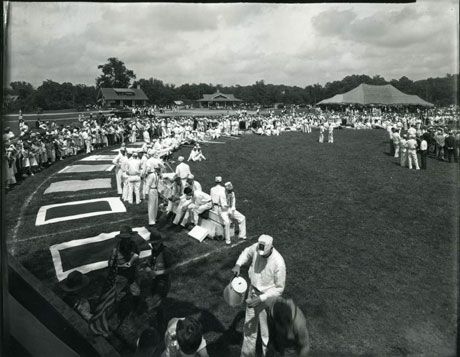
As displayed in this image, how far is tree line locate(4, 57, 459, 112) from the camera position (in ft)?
152

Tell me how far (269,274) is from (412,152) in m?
16.9

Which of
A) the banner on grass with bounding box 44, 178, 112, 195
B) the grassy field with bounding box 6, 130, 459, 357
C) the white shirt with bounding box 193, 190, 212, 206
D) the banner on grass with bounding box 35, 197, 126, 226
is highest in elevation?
the white shirt with bounding box 193, 190, 212, 206

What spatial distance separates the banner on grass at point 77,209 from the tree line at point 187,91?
16790 millimetres

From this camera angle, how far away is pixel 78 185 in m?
16.9

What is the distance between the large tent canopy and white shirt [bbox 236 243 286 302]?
211 ft

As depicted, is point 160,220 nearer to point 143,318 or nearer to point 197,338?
point 143,318

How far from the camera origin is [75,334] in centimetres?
512

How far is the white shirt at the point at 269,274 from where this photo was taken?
18.5 feet

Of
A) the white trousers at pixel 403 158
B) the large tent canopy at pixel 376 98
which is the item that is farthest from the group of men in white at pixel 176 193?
the large tent canopy at pixel 376 98

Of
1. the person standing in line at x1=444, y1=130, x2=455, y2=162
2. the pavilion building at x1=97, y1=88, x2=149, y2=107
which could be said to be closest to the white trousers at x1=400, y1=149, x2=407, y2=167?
the person standing in line at x1=444, y1=130, x2=455, y2=162

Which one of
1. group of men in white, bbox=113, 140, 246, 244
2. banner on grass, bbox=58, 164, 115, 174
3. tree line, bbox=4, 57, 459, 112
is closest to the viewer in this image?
group of men in white, bbox=113, 140, 246, 244

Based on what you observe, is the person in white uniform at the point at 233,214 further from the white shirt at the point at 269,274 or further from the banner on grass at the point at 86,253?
the white shirt at the point at 269,274

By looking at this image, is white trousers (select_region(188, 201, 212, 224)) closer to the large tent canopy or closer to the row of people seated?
the row of people seated

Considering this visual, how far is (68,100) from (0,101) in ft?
183
